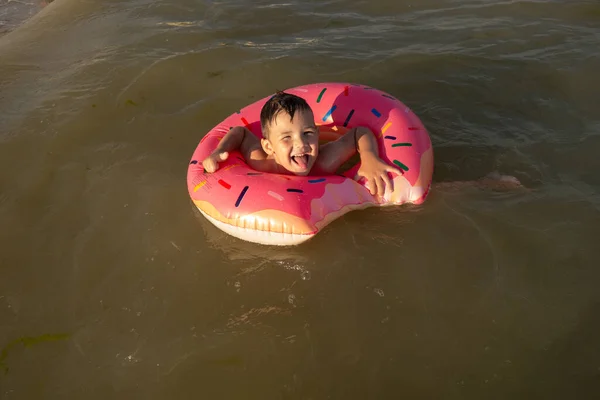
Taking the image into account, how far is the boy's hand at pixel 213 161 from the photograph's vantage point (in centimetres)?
344

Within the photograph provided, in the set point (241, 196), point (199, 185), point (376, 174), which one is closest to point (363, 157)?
point (376, 174)

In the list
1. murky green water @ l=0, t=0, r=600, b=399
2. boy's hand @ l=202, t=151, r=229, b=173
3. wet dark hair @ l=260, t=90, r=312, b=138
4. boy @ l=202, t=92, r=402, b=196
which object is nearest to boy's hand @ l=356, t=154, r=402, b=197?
boy @ l=202, t=92, r=402, b=196

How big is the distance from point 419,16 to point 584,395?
5233mm

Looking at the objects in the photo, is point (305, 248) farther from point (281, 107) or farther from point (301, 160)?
point (281, 107)

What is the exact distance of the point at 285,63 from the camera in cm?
550

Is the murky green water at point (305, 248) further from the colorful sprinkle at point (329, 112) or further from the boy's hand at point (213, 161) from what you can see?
the colorful sprinkle at point (329, 112)

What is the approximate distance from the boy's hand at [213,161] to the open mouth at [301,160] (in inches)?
20.0

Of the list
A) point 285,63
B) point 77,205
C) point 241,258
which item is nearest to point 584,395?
point 241,258

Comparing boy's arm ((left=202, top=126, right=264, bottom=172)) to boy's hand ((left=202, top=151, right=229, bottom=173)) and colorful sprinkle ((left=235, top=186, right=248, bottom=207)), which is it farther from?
colorful sprinkle ((left=235, top=186, right=248, bottom=207))

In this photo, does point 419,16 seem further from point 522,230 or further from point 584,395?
point 584,395

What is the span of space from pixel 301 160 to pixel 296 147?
13 centimetres

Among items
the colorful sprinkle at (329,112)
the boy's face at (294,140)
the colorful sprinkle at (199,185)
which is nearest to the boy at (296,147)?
the boy's face at (294,140)

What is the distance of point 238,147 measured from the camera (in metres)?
3.76

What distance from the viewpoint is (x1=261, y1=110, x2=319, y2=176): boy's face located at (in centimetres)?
322
